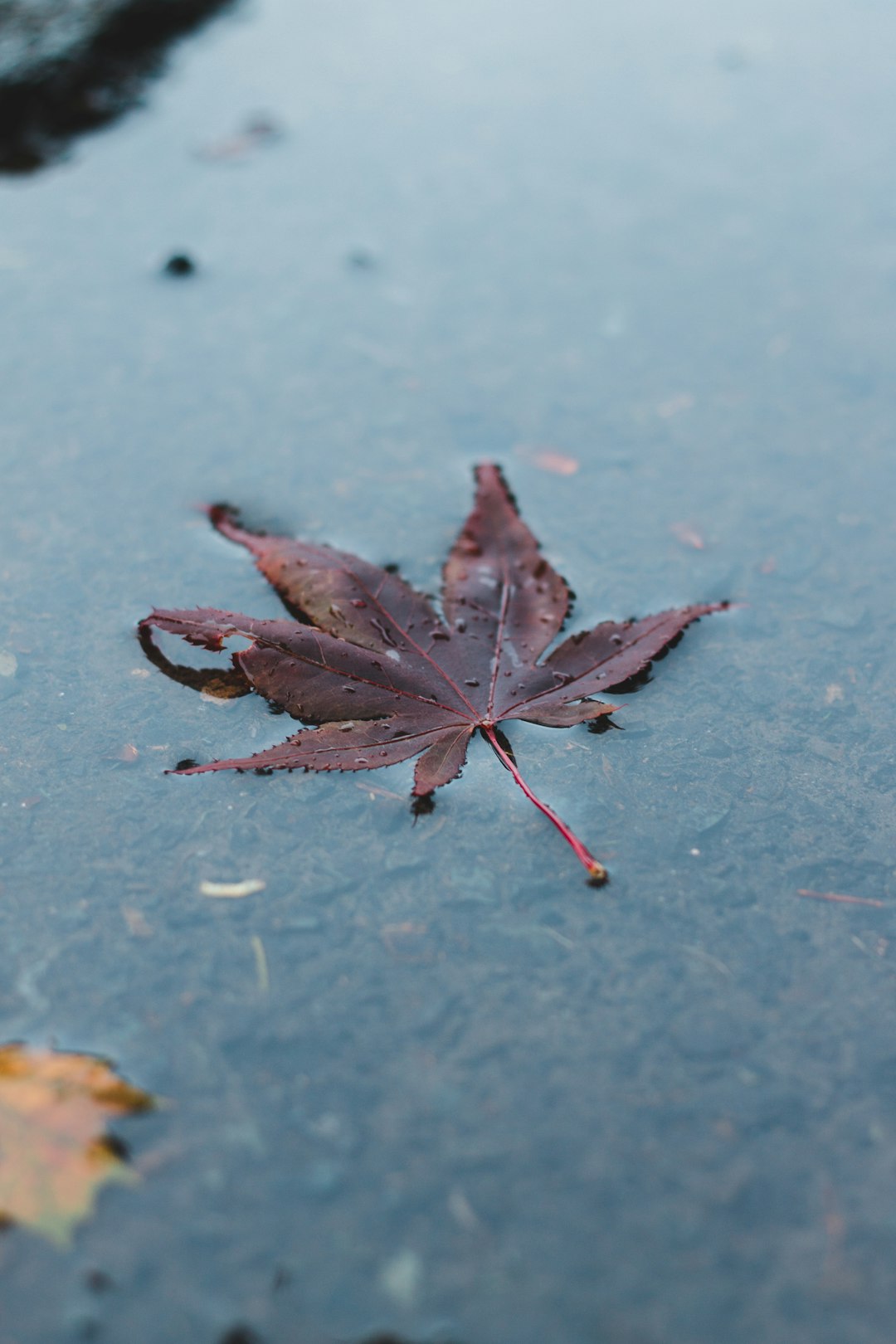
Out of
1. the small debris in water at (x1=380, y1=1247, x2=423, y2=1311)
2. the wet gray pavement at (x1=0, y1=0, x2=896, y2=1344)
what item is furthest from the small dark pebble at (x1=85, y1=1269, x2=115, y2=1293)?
the small debris in water at (x1=380, y1=1247, x2=423, y2=1311)

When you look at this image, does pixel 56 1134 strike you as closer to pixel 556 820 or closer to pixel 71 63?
pixel 556 820

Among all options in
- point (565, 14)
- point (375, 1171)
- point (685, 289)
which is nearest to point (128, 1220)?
point (375, 1171)

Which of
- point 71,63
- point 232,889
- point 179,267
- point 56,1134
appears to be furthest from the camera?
point 71,63

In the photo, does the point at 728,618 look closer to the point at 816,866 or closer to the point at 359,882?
the point at 816,866

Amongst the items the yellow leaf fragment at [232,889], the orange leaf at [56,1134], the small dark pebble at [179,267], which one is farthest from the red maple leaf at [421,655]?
the small dark pebble at [179,267]

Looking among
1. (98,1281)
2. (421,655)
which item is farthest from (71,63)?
(98,1281)

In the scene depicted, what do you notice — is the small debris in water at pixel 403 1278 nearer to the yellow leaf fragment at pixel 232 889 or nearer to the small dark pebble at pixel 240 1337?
the small dark pebble at pixel 240 1337

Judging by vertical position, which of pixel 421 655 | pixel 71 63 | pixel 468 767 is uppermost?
pixel 71 63

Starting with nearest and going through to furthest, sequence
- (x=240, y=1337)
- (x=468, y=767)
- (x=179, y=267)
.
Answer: (x=240, y=1337) → (x=468, y=767) → (x=179, y=267)
